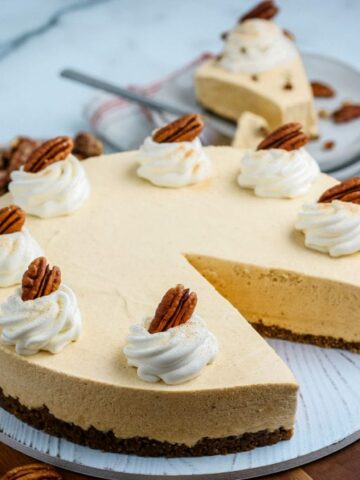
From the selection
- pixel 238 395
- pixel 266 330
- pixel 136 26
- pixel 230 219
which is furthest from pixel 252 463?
pixel 136 26

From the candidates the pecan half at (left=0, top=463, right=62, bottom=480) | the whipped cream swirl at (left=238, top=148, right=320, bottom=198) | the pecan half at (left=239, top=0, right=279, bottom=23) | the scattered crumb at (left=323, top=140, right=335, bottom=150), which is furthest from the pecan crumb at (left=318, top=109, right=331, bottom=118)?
the pecan half at (left=0, top=463, right=62, bottom=480)

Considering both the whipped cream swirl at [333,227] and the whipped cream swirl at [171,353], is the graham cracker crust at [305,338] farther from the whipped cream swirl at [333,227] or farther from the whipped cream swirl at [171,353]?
the whipped cream swirl at [171,353]

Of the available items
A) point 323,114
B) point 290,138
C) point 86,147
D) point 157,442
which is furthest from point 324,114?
point 157,442

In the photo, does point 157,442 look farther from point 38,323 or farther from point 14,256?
point 14,256

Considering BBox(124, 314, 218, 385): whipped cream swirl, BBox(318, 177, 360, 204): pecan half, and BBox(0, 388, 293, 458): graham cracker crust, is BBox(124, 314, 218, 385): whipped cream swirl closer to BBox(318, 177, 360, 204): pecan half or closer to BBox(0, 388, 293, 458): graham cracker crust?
BBox(0, 388, 293, 458): graham cracker crust

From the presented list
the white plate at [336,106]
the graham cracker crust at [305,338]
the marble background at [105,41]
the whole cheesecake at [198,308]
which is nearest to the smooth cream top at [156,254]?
the whole cheesecake at [198,308]

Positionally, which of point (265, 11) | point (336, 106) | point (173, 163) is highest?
point (173, 163)
